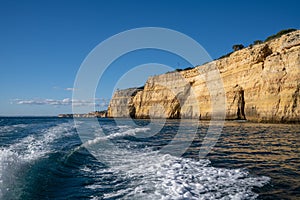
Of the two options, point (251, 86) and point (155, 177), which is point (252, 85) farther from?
point (155, 177)

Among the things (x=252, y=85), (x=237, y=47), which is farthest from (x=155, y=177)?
(x=237, y=47)

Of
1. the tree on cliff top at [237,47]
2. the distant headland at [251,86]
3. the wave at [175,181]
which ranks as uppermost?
the tree on cliff top at [237,47]

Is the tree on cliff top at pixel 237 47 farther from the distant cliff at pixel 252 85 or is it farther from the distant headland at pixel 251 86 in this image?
the distant cliff at pixel 252 85

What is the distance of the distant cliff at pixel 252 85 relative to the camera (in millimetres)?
24781

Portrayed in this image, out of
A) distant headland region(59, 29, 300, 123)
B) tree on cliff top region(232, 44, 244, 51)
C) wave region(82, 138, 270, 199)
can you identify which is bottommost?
wave region(82, 138, 270, 199)

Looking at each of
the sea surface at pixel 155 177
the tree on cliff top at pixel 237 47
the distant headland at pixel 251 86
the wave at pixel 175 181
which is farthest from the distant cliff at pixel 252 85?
the wave at pixel 175 181

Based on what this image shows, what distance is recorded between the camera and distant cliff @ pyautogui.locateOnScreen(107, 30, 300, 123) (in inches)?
976

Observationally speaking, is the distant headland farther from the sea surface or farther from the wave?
the wave

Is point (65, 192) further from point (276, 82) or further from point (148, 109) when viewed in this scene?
point (148, 109)

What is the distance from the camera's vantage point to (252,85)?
101 ft

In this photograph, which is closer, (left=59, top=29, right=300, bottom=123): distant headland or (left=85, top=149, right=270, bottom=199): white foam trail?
(left=85, top=149, right=270, bottom=199): white foam trail

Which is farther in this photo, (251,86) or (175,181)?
(251,86)

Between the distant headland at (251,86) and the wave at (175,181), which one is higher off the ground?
the distant headland at (251,86)

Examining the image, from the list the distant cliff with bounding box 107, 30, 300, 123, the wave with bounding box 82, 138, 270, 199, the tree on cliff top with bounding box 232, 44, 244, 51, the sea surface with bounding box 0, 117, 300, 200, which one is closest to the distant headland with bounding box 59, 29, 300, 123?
the distant cliff with bounding box 107, 30, 300, 123
